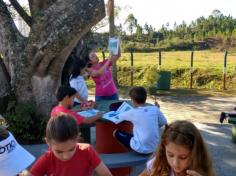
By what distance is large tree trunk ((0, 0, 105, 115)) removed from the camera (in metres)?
6.14

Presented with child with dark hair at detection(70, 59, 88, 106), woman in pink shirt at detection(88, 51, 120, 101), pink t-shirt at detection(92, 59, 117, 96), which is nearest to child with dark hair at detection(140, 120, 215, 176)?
child with dark hair at detection(70, 59, 88, 106)

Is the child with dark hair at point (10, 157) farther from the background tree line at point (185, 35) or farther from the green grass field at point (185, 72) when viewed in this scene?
the background tree line at point (185, 35)

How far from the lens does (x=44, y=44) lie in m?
6.28

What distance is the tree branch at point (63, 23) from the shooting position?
611cm

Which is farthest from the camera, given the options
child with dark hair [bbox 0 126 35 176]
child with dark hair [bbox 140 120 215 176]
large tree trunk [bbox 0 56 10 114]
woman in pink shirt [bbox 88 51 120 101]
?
large tree trunk [bbox 0 56 10 114]

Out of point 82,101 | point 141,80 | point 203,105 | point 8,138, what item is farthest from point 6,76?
point 141,80

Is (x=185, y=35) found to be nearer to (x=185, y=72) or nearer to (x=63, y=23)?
(x=185, y=72)

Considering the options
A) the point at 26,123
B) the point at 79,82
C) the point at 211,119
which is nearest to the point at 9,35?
the point at 26,123

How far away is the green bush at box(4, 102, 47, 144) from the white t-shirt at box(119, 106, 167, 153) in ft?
7.67

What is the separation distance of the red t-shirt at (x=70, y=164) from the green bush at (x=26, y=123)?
12.1ft

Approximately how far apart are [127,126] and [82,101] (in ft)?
2.82

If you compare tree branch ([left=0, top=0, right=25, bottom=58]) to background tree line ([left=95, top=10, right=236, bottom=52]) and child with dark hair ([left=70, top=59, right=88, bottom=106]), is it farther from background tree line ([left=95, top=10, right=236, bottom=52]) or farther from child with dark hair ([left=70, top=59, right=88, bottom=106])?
background tree line ([left=95, top=10, right=236, bottom=52])

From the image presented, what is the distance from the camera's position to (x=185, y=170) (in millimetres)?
2326

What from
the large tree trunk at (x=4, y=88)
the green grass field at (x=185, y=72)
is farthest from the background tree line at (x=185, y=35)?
the large tree trunk at (x=4, y=88)
